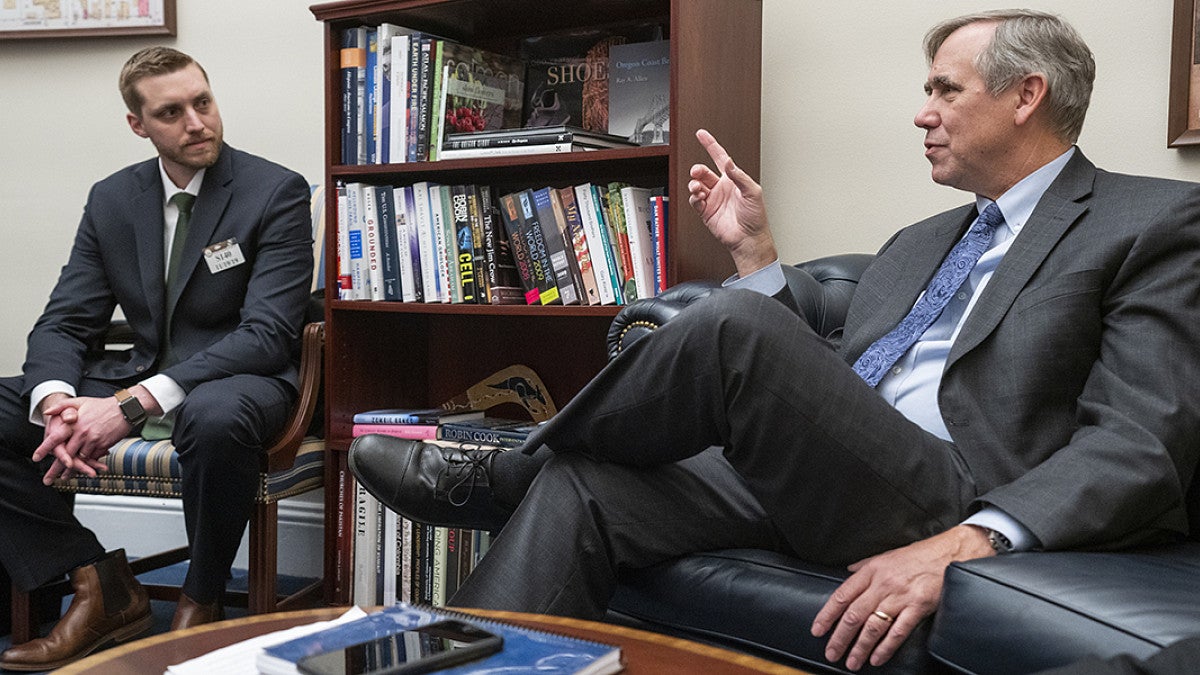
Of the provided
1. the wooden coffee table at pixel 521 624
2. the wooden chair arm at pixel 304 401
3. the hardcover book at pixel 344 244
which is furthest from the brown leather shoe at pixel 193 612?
the wooden coffee table at pixel 521 624

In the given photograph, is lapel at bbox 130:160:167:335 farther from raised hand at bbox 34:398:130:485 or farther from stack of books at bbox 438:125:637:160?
stack of books at bbox 438:125:637:160

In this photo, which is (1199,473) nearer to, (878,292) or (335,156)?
(878,292)

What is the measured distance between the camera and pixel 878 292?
189 centimetres

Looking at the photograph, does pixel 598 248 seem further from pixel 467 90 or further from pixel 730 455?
pixel 730 455

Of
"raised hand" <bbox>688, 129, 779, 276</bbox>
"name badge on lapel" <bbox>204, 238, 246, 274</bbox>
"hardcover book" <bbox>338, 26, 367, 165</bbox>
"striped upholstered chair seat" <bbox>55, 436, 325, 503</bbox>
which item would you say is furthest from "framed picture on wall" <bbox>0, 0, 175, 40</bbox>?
"raised hand" <bbox>688, 129, 779, 276</bbox>

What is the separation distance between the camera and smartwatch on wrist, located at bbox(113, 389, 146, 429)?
7.42ft

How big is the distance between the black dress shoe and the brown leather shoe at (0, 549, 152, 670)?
0.90m

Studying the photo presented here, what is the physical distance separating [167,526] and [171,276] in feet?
3.14

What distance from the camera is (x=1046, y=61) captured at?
1711 millimetres

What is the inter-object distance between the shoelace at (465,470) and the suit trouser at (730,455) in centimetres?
18

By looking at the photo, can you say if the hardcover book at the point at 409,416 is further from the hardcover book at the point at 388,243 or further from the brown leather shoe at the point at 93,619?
the brown leather shoe at the point at 93,619

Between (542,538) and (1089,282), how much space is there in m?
0.83

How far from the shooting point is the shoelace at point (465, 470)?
1.65 metres

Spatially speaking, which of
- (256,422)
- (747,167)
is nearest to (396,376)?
(256,422)
